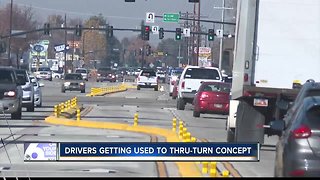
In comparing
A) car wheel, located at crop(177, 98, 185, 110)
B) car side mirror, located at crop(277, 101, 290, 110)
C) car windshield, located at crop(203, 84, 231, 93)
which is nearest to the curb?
car side mirror, located at crop(277, 101, 290, 110)

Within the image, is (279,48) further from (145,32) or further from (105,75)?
(105,75)

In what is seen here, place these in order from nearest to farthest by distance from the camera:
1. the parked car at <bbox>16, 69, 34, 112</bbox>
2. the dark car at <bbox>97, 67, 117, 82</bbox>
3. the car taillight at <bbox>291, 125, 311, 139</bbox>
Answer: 1. the car taillight at <bbox>291, 125, 311, 139</bbox>
2. the parked car at <bbox>16, 69, 34, 112</bbox>
3. the dark car at <bbox>97, 67, 117, 82</bbox>

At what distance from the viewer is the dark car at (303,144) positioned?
1151cm

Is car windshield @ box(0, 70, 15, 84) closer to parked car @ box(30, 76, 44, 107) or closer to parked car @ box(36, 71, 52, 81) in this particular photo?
parked car @ box(30, 76, 44, 107)

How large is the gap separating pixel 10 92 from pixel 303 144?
68.7ft

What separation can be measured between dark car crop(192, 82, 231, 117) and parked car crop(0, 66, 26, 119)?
26.5ft

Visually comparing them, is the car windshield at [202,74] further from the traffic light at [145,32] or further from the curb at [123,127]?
the traffic light at [145,32]

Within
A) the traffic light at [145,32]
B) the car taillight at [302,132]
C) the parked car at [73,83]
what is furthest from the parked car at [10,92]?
the traffic light at [145,32]

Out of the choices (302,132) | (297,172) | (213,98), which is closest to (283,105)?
(302,132)

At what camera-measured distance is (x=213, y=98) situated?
3691 cm

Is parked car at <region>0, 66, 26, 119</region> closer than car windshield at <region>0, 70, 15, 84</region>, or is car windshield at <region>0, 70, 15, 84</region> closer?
parked car at <region>0, 66, 26, 119</region>

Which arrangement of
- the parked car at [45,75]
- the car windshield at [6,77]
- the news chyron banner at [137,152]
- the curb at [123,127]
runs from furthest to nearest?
1. the parked car at [45,75]
2. the car windshield at [6,77]
3. the curb at [123,127]
4. the news chyron banner at [137,152]

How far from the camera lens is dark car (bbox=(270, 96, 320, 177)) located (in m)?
11.5

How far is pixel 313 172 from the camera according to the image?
450 inches
